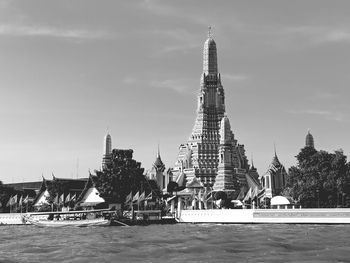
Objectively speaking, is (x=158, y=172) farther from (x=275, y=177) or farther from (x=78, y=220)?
(x=78, y=220)

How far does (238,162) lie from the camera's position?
12369 cm

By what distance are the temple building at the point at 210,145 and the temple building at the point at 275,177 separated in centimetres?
876

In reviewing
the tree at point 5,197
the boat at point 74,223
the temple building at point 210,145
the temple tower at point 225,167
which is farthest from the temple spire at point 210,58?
the boat at point 74,223

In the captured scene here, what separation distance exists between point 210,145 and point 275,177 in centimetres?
2691

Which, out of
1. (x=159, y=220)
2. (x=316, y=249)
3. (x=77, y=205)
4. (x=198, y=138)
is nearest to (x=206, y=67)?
(x=198, y=138)

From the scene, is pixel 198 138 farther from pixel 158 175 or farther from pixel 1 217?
pixel 1 217

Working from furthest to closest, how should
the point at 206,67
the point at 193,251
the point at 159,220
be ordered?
1. the point at 206,67
2. the point at 159,220
3. the point at 193,251

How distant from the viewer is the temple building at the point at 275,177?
432ft

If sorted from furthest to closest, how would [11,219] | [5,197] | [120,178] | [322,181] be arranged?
[5,197]
[11,219]
[120,178]
[322,181]

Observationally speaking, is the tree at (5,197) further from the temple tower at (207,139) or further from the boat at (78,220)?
the temple tower at (207,139)

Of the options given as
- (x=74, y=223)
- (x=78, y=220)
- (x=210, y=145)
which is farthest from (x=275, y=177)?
(x=74, y=223)

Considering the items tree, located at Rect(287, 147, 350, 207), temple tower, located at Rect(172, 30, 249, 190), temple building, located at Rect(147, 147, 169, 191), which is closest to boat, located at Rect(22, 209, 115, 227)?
tree, located at Rect(287, 147, 350, 207)

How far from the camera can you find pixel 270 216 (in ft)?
200

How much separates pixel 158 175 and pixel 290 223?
262 ft
